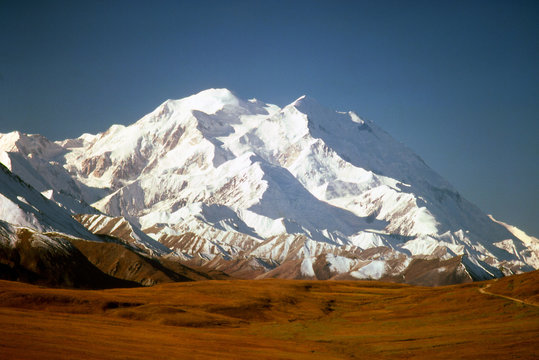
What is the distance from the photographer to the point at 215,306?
130 m

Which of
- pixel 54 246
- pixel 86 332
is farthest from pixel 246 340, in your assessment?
pixel 54 246

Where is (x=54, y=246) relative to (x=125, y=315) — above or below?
above

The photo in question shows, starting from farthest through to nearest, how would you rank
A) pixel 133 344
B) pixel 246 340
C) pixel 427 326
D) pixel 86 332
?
1. pixel 427 326
2. pixel 246 340
3. pixel 86 332
4. pixel 133 344

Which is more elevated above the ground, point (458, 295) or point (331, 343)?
point (458, 295)

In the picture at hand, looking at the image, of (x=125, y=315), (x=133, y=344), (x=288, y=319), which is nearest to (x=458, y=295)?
(x=288, y=319)

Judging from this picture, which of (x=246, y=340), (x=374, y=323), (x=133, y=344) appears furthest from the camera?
(x=374, y=323)

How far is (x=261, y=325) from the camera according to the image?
112 metres

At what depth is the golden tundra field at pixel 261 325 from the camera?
196ft

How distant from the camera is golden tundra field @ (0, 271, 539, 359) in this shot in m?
59.6

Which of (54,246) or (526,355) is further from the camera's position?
(54,246)

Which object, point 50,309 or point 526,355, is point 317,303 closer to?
point 50,309

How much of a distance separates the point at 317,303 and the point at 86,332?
93.9m

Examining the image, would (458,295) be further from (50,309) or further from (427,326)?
(50,309)

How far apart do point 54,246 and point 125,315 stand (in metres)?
89.8
